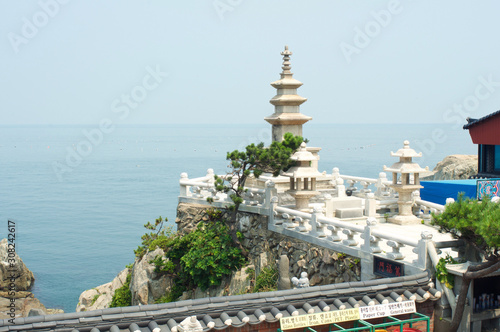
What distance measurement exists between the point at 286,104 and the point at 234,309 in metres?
12.8

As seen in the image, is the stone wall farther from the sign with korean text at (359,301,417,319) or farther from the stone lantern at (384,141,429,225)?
the stone lantern at (384,141,429,225)

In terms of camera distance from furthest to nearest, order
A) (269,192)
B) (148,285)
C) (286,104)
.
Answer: (286,104) → (148,285) → (269,192)

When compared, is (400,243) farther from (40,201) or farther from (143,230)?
(40,201)

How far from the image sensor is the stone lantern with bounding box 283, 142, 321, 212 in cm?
1834

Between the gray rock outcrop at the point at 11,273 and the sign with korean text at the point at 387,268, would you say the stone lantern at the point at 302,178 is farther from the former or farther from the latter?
the gray rock outcrop at the point at 11,273

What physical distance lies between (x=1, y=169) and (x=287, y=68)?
82996 millimetres

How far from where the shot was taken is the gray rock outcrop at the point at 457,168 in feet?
116

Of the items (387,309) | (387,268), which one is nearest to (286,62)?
(387,268)

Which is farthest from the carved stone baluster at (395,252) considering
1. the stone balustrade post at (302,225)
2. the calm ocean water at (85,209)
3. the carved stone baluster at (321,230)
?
the calm ocean water at (85,209)

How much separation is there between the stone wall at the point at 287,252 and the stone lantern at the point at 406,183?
371cm

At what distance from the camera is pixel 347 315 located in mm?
10805

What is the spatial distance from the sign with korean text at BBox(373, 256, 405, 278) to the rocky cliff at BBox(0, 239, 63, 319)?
1902cm

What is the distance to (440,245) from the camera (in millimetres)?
12977

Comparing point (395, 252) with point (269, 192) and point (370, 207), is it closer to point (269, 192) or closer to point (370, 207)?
point (370, 207)
